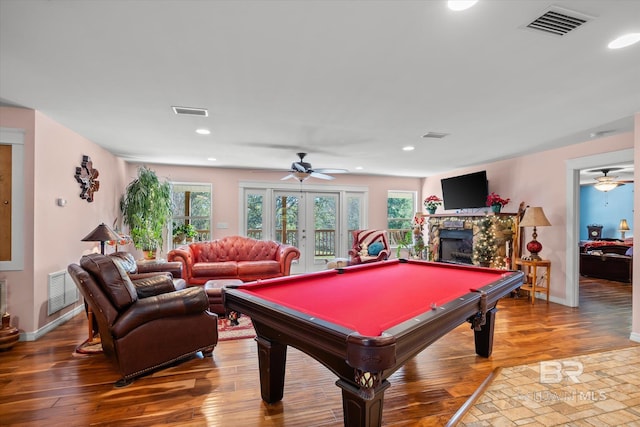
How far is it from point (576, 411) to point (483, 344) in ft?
2.63

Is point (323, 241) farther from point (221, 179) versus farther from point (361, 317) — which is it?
point (361, 317)

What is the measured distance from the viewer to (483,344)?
2844mm

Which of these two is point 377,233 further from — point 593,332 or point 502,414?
point 502,414

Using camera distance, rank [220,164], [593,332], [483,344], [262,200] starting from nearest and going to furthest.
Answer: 1. [483,344]
2. [593,332]
3. [220,164]
4. [262,200]

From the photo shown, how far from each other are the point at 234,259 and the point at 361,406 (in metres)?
4.68

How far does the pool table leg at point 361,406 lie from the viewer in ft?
4.23

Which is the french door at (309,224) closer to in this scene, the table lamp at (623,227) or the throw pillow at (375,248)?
the throw pillow at (375,248)

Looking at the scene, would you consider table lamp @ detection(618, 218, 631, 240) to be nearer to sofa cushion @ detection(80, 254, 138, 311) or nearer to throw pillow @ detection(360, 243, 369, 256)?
throw pillow @ detection(360, 243, 369, 256)

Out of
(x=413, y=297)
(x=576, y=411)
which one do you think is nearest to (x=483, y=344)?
(x=576, y=411)

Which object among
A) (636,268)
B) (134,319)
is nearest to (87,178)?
(134,319)

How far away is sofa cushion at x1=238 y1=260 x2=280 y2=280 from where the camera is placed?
504 cm

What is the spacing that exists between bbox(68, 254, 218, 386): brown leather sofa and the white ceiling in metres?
1.56

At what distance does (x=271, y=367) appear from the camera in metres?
2.06

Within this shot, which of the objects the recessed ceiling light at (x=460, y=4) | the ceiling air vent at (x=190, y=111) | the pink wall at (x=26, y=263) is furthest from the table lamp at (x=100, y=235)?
the recessed ceiling light at (x=460, y=4)
